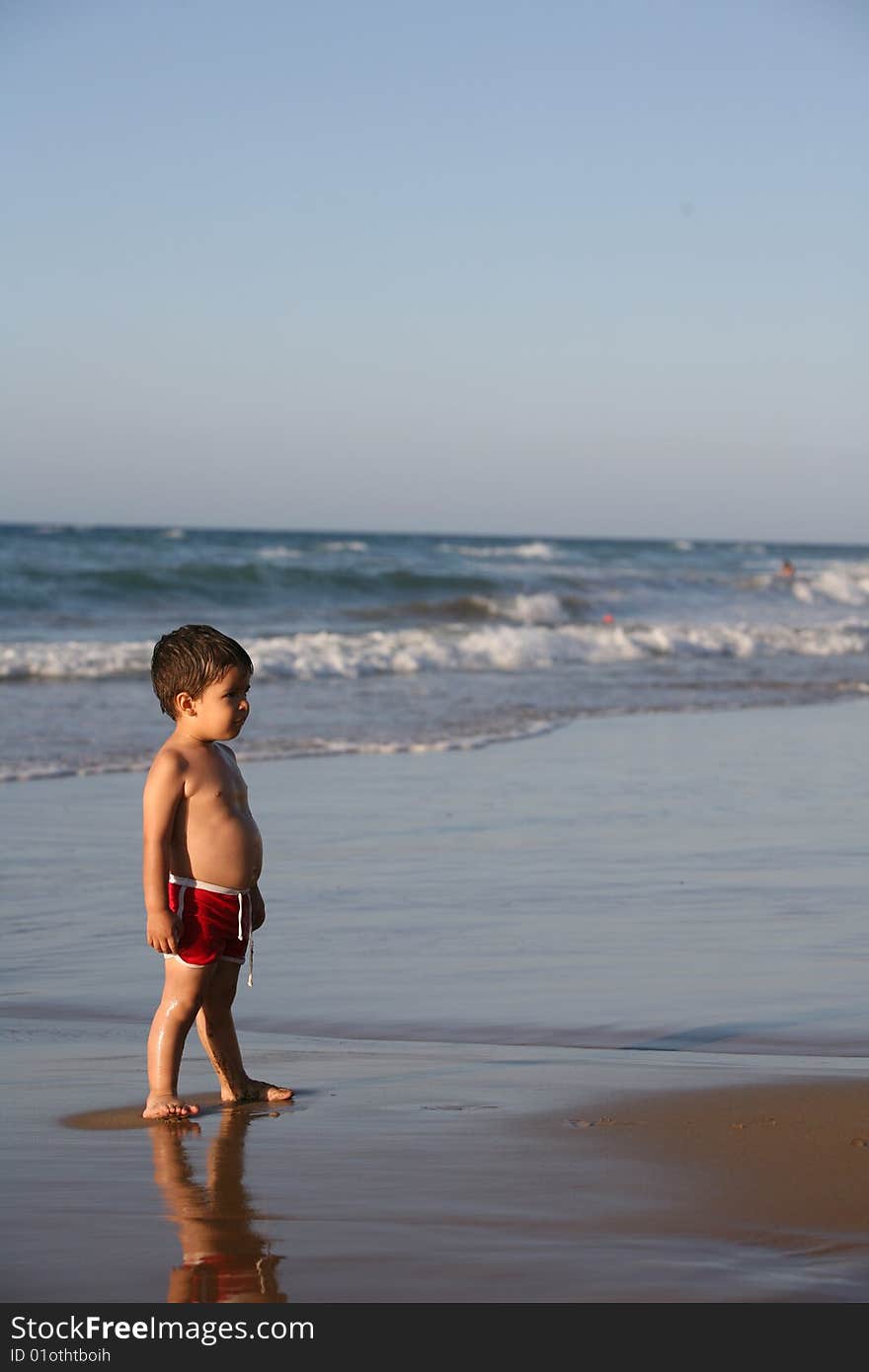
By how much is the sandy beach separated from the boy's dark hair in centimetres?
97

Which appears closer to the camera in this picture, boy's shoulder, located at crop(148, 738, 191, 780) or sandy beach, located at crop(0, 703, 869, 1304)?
sandy beach, located at crop(0, 703, 869, 1304)

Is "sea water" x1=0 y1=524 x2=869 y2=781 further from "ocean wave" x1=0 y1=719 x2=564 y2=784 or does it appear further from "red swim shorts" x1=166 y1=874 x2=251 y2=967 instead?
"red swim shorts" x1=166 y1=874 x2=251 y2=967

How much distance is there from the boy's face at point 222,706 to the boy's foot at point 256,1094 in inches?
31.5

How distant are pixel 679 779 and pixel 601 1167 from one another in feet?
20.2

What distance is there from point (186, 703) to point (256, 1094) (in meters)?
0.91

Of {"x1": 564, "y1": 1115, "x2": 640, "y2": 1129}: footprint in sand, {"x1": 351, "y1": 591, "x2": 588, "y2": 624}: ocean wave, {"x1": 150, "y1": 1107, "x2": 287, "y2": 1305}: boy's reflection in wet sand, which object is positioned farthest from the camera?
{"x1": 351, "y1": 591, "x2": 588, "y2": 624}: ocean wave

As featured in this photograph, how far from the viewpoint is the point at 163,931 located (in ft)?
12.0

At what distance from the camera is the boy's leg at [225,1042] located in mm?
3732

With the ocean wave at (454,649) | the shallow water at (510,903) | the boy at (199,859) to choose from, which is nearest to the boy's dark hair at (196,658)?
the boy at (199,859)

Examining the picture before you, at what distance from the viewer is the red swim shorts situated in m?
3.72

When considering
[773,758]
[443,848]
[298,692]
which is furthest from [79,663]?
[443,848]

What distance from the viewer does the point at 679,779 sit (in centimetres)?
923

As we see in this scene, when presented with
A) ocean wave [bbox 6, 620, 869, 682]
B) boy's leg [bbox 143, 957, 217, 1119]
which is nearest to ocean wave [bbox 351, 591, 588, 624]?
ocean wave [bbox 6, 620, 869, 682]
